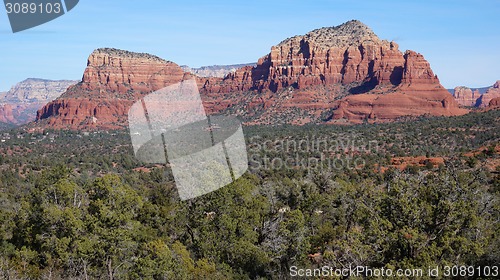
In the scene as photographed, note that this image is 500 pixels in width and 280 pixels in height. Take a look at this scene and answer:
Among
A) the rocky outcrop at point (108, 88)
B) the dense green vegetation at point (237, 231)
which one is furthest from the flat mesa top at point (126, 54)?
the dense green vegetation at point (237, 231)

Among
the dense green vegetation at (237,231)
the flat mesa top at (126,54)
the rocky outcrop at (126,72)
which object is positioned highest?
the flat mesa top at (126,54)

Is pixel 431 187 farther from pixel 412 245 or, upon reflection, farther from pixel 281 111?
pixel 281 111

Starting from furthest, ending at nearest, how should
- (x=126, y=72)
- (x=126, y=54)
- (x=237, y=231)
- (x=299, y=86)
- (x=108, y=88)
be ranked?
(x=126, y=54), (x=126, y=72), (x=108, y=88), (x=299, y=86), (x=237, y=231)

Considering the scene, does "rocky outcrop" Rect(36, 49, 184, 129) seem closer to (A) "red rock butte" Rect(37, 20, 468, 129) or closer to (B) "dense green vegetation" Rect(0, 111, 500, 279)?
(A) "red rock butte" Rect(37, 20, 468, 129)

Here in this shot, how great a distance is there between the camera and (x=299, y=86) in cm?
15725

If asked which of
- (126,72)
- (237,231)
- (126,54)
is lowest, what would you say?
(237,231)

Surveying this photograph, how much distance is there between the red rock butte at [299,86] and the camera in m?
131

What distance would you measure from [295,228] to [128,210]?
824cm

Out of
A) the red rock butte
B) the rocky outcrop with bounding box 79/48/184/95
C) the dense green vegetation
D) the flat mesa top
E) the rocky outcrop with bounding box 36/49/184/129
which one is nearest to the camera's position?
the dense green vegetation

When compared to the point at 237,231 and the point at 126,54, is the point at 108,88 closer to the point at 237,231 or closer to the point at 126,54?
the point at 126,54

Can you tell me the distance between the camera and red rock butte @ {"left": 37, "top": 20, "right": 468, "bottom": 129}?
131 metres

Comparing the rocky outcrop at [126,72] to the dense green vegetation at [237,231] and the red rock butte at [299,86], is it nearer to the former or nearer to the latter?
the red rock butte at [299,86]

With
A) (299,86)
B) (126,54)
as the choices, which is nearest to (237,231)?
(299,86)

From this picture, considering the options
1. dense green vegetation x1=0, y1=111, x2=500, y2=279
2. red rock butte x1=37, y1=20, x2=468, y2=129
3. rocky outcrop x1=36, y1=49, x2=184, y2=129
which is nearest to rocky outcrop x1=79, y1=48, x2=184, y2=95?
rocky outcrop x1=36, y1=49, x2=184, y2=129
